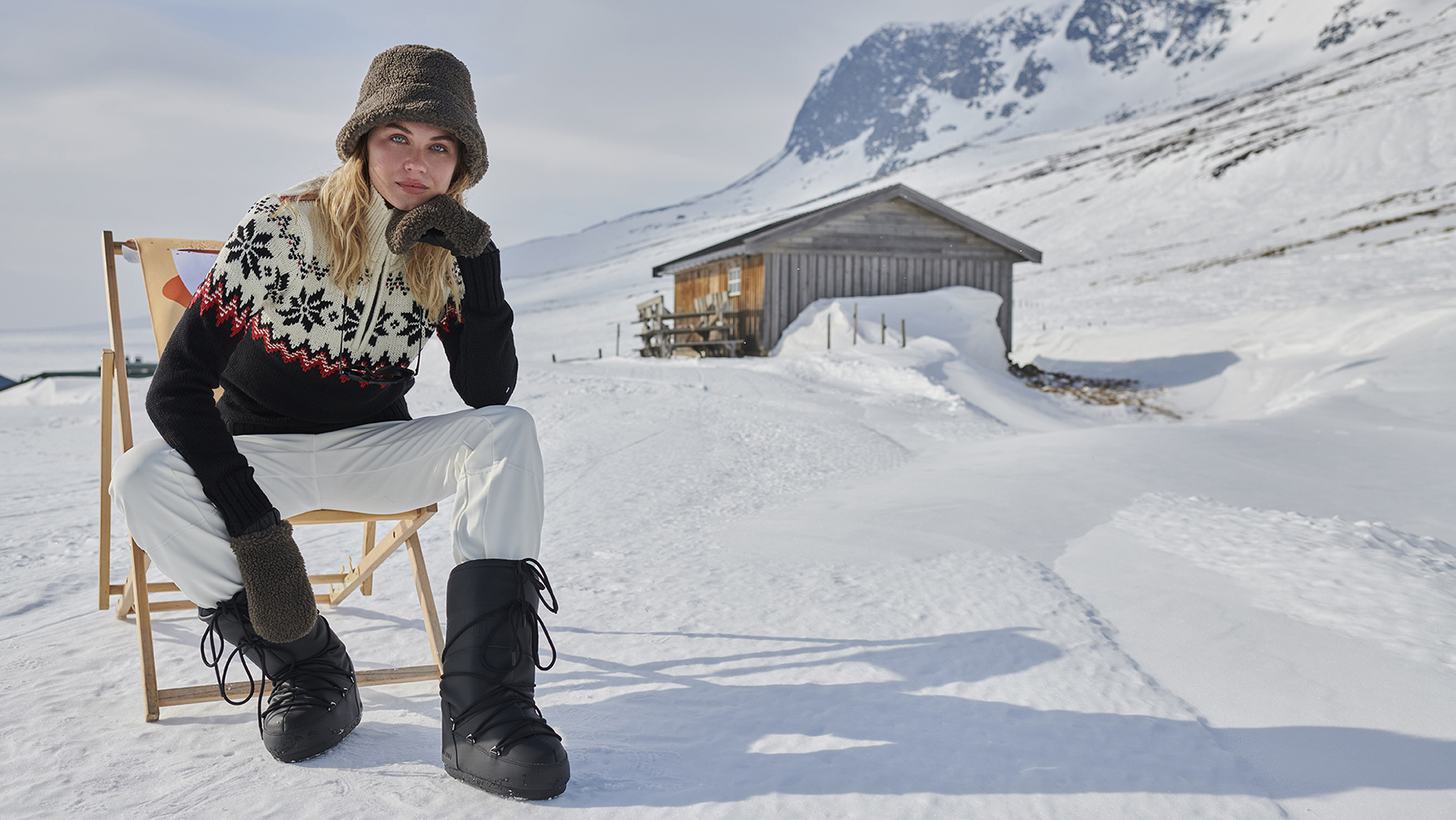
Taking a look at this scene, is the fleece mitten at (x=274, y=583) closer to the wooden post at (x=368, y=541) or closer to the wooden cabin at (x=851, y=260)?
the wooden post at (x=368, y=541)

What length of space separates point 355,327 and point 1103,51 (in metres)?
201

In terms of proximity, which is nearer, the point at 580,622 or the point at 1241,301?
the point at 580,622

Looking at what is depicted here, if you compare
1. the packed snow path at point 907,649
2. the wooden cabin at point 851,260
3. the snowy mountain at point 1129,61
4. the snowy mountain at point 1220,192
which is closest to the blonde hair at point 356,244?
the packed snow path at point 907,649

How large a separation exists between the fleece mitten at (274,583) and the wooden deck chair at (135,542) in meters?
0.27

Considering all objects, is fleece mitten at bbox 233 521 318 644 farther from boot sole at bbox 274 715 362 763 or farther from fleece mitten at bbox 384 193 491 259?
fleece mitten at bbox 384 193 491 259

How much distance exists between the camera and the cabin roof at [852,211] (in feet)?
53.5

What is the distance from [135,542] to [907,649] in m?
1.92

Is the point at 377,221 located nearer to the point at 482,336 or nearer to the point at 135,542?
the point at 482,336

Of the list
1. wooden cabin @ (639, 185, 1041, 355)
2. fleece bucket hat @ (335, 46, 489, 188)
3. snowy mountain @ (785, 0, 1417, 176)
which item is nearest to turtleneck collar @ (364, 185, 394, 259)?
fleece bucket hat @ (335, 46, 489, 188)

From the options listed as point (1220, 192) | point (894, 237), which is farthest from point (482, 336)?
point (1220, 192)

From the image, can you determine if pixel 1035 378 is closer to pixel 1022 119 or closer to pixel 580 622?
pixel 580 622

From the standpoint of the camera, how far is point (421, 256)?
2000 mm

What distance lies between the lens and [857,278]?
56.1 ft

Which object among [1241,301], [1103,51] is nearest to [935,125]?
[1103,51]
